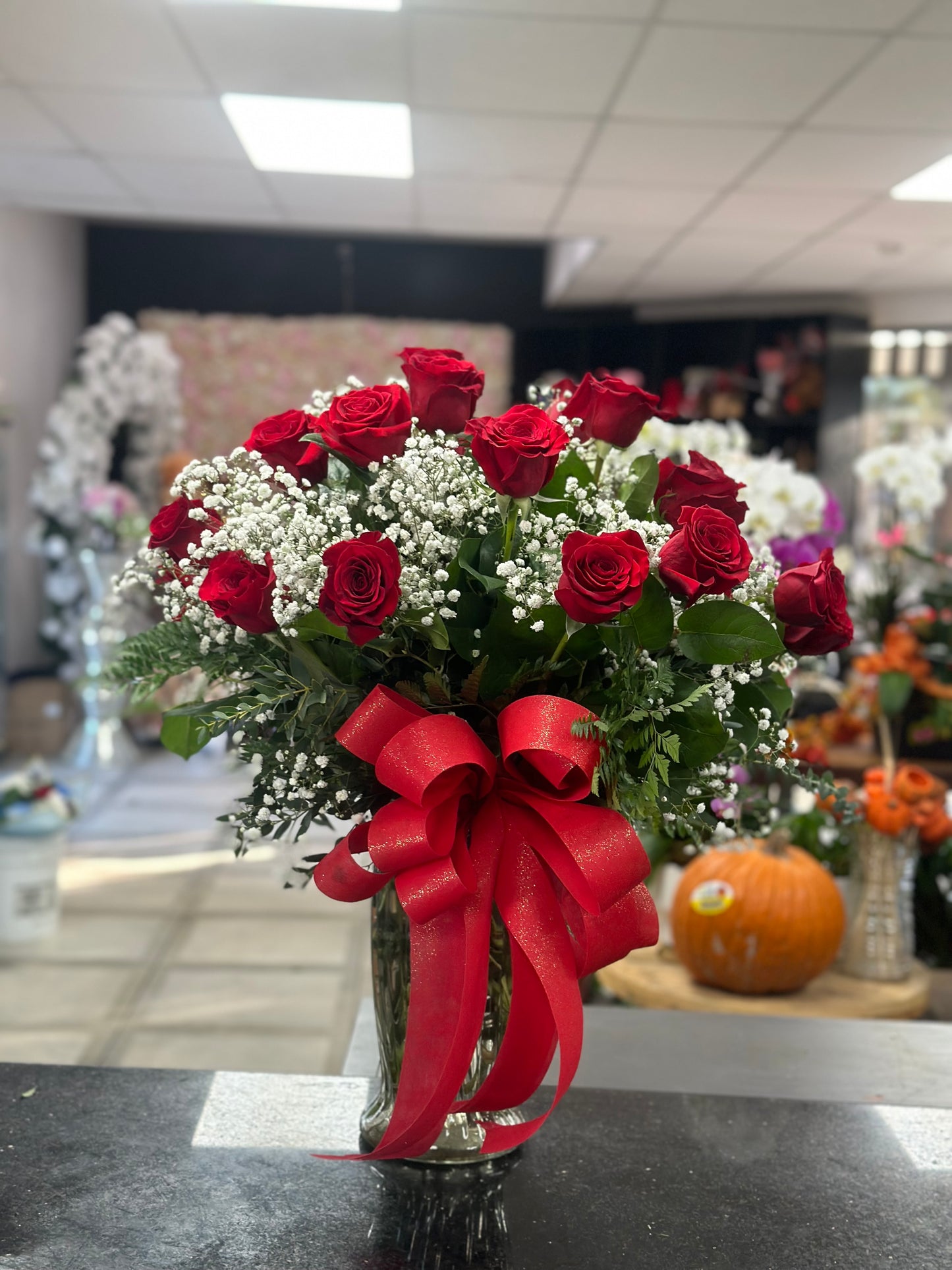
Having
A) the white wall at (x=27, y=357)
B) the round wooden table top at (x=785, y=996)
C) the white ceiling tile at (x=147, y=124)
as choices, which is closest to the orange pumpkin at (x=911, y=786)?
the round wooden table top at (x=785, y=996)

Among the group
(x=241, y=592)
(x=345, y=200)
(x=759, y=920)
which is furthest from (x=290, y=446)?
(x=345, y=200)

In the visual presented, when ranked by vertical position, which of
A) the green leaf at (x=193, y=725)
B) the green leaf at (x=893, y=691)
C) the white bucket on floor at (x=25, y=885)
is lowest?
the white bucket on floor at (x=25, y=885)

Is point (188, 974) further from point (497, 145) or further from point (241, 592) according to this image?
point (497, 145)

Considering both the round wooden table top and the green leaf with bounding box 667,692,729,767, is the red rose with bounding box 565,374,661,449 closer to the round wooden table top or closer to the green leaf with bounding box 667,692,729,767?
the green leaf with bounding box 667,692,729,767

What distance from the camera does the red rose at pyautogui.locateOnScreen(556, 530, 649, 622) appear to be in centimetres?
76

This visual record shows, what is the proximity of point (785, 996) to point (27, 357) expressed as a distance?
631 centimetres

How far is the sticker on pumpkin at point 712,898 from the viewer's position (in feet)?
6.20

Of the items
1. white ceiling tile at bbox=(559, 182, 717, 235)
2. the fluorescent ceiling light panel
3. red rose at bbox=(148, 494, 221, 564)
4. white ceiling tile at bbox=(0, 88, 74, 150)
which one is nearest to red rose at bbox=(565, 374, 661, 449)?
red rose at bbox=(148, 494, 221, 564)

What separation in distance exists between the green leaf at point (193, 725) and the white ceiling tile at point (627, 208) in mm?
4480

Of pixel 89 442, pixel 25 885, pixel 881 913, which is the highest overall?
pixel 89 442

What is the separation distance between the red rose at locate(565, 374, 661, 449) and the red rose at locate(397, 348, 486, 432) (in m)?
0.09

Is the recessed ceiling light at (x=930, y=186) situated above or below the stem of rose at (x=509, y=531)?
above

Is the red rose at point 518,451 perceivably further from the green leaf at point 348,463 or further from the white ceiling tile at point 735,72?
the white ceiling tile at point 735,72

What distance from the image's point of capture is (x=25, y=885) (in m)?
3.73
